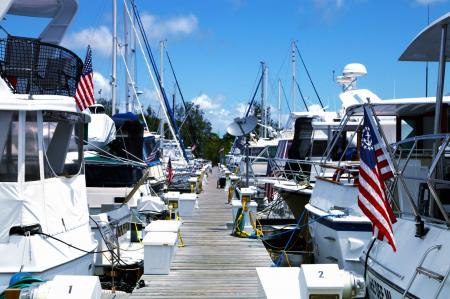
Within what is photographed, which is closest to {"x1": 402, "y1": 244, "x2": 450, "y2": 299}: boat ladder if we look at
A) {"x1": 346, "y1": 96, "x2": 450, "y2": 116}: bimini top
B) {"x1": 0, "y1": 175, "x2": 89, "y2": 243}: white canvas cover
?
{"x1": 0, "y1": 175, "x2": 89, "y2": 243}: white canvas cover

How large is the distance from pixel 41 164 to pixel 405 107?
6.99 meters

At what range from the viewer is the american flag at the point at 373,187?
5383 mm

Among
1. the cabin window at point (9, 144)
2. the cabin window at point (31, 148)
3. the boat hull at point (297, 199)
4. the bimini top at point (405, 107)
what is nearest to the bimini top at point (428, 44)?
the bimini top at point (405, 107)

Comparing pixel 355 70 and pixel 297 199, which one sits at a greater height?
pixel 355 70

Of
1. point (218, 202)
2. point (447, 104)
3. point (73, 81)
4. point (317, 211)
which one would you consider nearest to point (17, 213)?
point (73, 81)

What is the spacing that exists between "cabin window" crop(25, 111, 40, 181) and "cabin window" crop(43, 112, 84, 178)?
170 millimetres

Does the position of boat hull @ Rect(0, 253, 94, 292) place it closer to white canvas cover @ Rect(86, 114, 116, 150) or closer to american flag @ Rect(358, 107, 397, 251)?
american flag @ Rect(358, 107, 397, 251)

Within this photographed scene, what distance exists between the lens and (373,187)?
555 cm

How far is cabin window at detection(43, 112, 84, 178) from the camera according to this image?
27.6ft

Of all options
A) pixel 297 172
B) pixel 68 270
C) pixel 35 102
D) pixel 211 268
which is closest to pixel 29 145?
pixel 35 102

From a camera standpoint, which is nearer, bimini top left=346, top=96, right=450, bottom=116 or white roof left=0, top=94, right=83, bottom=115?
white roof left=0, top=94, right=83, bottom=115

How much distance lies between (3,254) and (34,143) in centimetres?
153

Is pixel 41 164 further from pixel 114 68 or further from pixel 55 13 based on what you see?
pixel 114 68

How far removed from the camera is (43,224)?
7.84 meters
